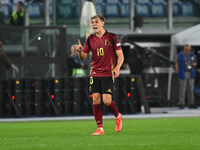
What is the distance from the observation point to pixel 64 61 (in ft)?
64.9

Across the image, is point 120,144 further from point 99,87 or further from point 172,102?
point 172,102

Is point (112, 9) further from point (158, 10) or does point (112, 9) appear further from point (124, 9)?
point (158, 10)

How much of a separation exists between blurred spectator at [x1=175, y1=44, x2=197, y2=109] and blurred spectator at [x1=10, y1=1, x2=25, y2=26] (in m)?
4.96

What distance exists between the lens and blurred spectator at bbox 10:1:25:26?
67.9 feet

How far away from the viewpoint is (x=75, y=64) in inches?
778

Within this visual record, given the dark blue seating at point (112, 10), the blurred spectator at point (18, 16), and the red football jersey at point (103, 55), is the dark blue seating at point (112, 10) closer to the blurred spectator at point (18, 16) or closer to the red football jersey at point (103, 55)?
the blurred spectator at point (18, 16)

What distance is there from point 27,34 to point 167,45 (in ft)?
25.6

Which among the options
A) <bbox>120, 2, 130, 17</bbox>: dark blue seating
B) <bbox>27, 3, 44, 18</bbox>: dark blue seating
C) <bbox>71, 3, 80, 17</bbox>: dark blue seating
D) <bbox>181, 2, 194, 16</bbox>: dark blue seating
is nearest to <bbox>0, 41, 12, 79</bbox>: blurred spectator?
<bbox>27, 3, 44, 18</bbox>: dark blue seating

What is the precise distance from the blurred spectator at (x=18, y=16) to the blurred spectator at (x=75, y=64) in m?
2.08

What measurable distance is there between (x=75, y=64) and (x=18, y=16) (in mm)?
2517

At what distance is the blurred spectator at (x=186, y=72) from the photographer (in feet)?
70.9

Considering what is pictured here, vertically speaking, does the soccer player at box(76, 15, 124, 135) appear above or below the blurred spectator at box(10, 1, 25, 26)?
below

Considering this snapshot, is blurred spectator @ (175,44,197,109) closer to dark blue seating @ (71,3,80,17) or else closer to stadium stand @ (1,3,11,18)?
dark blue seating @ (71,3,80,17)

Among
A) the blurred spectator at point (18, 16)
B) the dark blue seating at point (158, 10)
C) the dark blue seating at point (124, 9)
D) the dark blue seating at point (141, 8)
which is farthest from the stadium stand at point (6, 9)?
the dark blue seating at point (158, 10)
